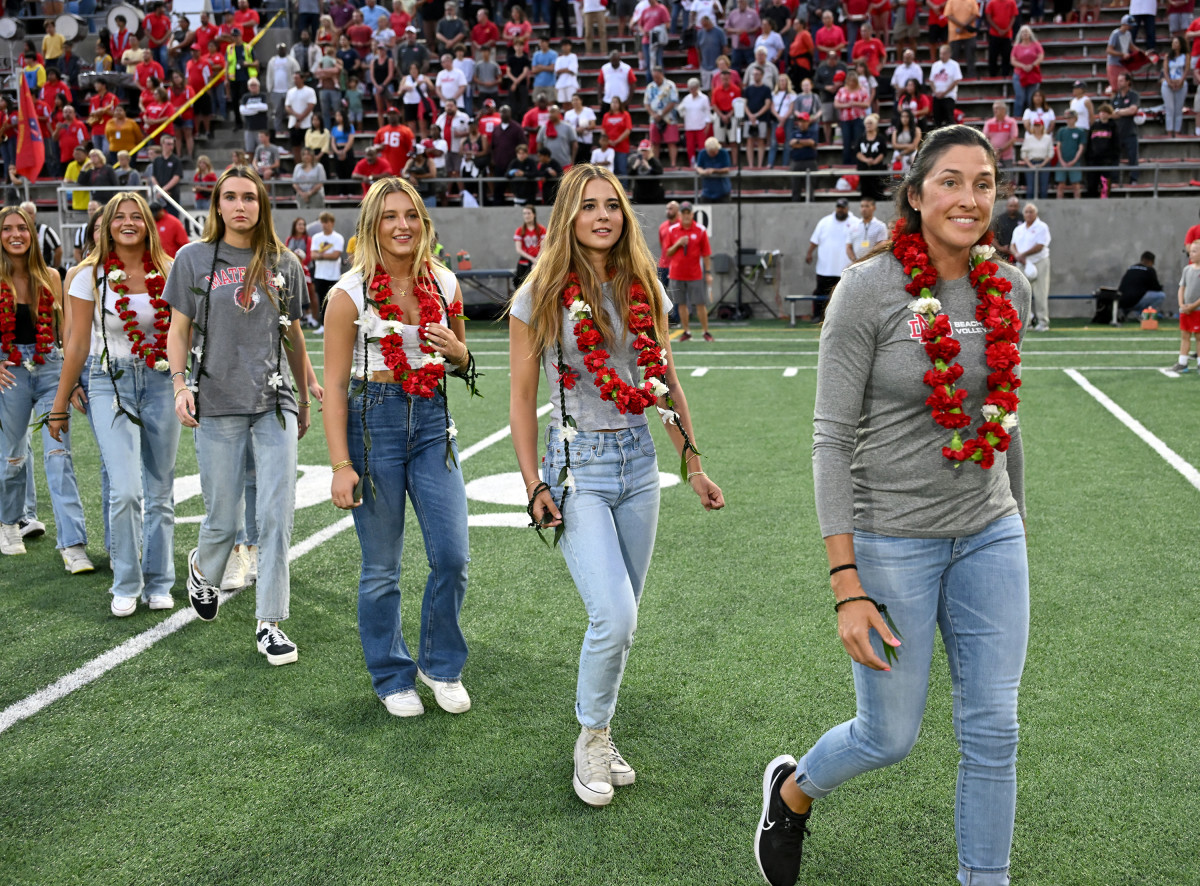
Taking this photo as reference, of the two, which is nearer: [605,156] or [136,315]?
[136,315]

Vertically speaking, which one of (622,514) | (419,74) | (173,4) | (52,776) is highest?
(173,4)

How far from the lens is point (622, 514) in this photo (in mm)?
3930

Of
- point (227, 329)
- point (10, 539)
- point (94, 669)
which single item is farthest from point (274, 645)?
point (10, 539)

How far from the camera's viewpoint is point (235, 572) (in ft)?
21.3

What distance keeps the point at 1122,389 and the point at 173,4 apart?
87.9 feet

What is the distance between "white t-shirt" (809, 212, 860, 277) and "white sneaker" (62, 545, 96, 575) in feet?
46.7

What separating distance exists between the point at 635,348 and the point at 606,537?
69cm

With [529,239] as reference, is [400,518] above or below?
below

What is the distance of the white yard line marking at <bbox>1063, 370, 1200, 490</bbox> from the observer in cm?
860

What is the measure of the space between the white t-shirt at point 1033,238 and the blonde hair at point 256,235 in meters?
16.3

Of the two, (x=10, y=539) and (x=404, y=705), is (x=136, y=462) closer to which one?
(x=10, y=539)

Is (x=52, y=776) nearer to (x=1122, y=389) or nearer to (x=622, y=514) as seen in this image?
(x=622, y=514)

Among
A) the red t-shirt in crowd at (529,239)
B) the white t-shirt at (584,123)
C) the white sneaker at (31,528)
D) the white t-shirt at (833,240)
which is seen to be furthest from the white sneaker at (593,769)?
the white t-shirt at (584,123)

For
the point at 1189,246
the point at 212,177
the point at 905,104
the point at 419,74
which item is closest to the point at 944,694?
the point at 1189,246
